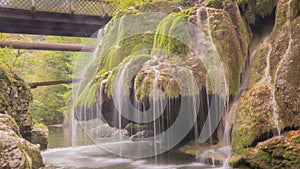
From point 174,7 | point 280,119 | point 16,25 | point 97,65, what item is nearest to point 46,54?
point 16,25

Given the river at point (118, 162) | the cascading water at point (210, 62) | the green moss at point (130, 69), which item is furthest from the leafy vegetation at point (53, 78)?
the cascading water at point (210, 62)

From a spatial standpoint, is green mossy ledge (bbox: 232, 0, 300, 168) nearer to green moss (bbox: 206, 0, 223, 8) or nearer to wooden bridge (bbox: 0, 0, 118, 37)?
green moss (bbox: 206, 0, 223, 8)

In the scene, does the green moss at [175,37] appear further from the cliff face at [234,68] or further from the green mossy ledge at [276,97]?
the green mossy ledge at [276,97]

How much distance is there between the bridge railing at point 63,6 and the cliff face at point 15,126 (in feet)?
11.9

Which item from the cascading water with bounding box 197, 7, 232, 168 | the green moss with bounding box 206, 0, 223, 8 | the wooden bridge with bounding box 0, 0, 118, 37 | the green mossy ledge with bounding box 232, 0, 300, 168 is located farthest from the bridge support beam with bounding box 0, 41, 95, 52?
the green mossy ledge with bounding box 232, 0, 300, 168

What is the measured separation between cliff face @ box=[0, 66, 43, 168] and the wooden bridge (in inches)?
140

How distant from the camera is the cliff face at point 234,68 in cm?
652

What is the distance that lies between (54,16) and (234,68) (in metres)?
8.54

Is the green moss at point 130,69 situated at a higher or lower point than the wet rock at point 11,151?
higher

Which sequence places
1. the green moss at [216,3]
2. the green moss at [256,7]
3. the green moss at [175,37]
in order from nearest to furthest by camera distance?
the green moss at [256,7] < the green moss at [175,37] < the green moss at [216,3]

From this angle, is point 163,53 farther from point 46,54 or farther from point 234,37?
point 46,54

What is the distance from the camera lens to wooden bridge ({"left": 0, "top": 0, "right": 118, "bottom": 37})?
39.9 feet

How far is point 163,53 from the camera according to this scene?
9.02m

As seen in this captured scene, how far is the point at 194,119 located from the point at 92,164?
10.5 feet
